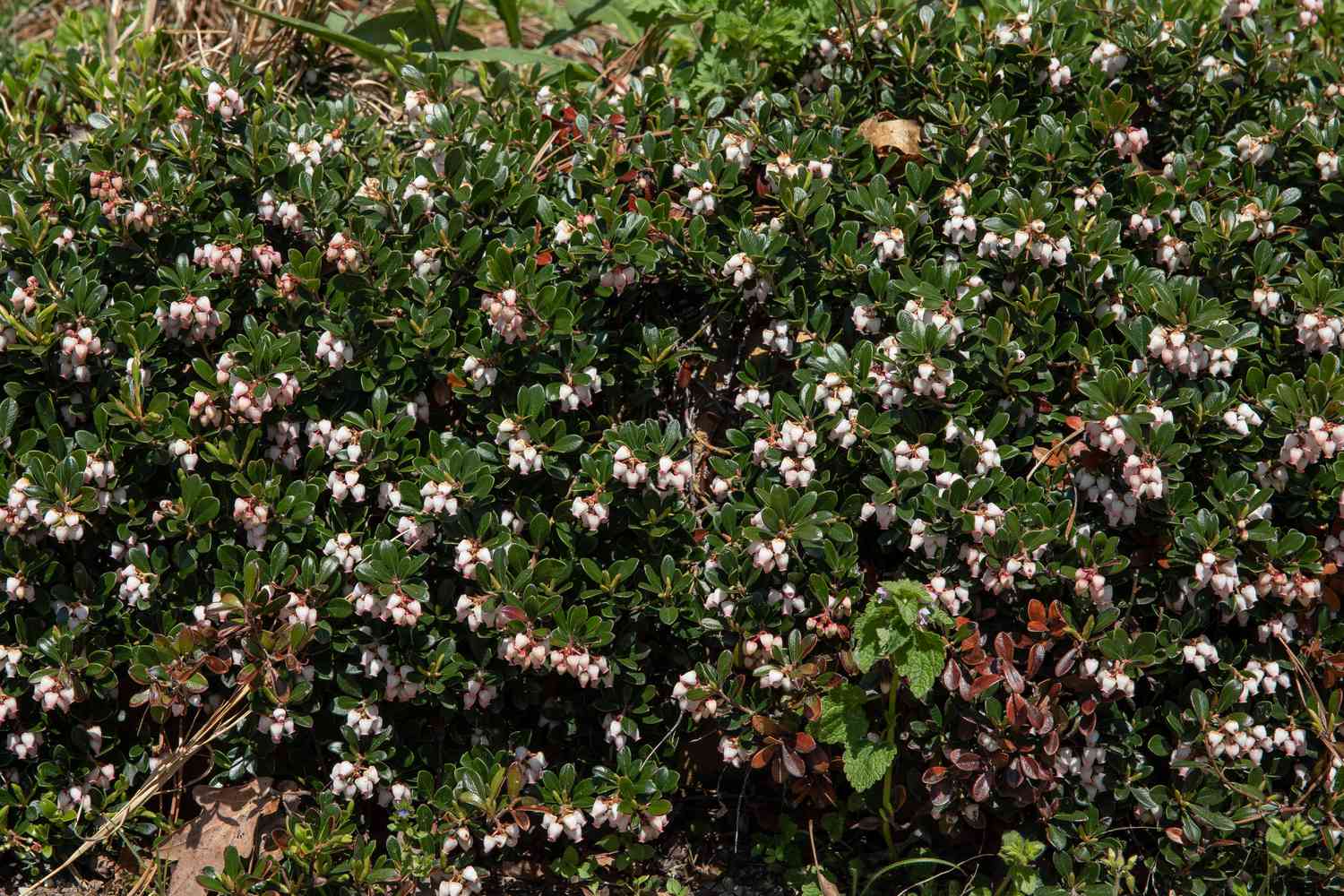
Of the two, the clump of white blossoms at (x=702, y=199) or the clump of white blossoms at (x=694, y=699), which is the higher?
the clump of white blossoms at (x=702, y=199)

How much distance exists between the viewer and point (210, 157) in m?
3.53

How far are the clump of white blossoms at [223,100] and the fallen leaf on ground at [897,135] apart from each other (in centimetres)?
176

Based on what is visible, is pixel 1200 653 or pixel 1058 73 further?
pixel 1058 73

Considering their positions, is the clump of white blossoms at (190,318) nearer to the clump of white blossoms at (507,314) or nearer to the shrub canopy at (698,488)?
the shrub canopy at (698,488)

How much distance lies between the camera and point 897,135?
3.78m

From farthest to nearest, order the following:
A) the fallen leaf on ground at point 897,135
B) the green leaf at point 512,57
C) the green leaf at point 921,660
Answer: the green leaf at point 512,57
the fallen leaf on ground at point 897,135
the green leaf at point 921,660

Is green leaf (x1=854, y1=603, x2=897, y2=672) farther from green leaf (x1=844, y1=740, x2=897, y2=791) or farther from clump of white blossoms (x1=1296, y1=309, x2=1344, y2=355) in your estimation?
clump of white blossoms (x1=1296, y1=309, x2=1344, y2=355)

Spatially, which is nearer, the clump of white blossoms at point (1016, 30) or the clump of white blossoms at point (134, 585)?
the clump of white blossoms at point (134, 585)

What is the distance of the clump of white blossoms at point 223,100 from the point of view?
3.52 m

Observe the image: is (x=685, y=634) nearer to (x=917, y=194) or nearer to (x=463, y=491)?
(x=463, y=491)

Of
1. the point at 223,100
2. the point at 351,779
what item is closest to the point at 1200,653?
the point at 351,779

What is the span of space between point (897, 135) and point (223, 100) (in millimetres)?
1911

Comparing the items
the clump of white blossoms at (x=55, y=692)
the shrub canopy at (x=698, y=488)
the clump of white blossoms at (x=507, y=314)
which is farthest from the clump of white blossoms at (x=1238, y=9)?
the clump of white blossoms at (x=55, y=692)

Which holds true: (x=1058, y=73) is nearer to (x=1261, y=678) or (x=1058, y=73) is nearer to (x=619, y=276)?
(x=619, y=276)
